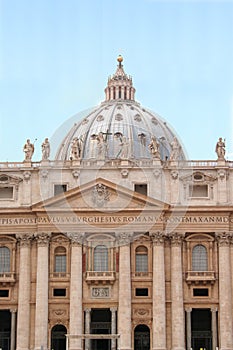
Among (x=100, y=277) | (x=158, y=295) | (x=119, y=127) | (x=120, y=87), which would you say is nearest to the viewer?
(x=158, y=295)

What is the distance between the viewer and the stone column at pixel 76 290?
68250 millimetres

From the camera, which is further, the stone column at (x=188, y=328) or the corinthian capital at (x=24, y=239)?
the corinthian capital at (x=24, y=239)

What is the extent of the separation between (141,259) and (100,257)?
11.2 feet

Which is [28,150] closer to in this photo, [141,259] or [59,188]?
[59,188]

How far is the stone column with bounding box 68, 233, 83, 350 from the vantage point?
68250 mm

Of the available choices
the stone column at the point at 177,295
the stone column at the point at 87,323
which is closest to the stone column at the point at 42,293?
the stone column at the point at 87,323

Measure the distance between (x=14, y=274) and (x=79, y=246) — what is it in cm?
589

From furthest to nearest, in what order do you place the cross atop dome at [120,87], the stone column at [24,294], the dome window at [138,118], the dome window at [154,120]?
the cross atop dome at [120,87], the dome window at [138,118], the dome window at [154,120], the stone column at [24,294]

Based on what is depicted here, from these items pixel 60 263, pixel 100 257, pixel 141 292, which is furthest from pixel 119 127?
pixel 141 292

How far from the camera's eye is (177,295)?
226 feet

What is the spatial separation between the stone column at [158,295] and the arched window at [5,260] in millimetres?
12215

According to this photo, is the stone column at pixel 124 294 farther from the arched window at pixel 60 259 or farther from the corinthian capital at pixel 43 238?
the corinthian capital at pixel 43 238

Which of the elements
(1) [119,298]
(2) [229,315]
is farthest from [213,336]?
(1) [119,298]

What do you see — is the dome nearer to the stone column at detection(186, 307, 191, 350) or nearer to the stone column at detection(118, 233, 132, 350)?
the stone column at detection(118, 233, 132, 350)
